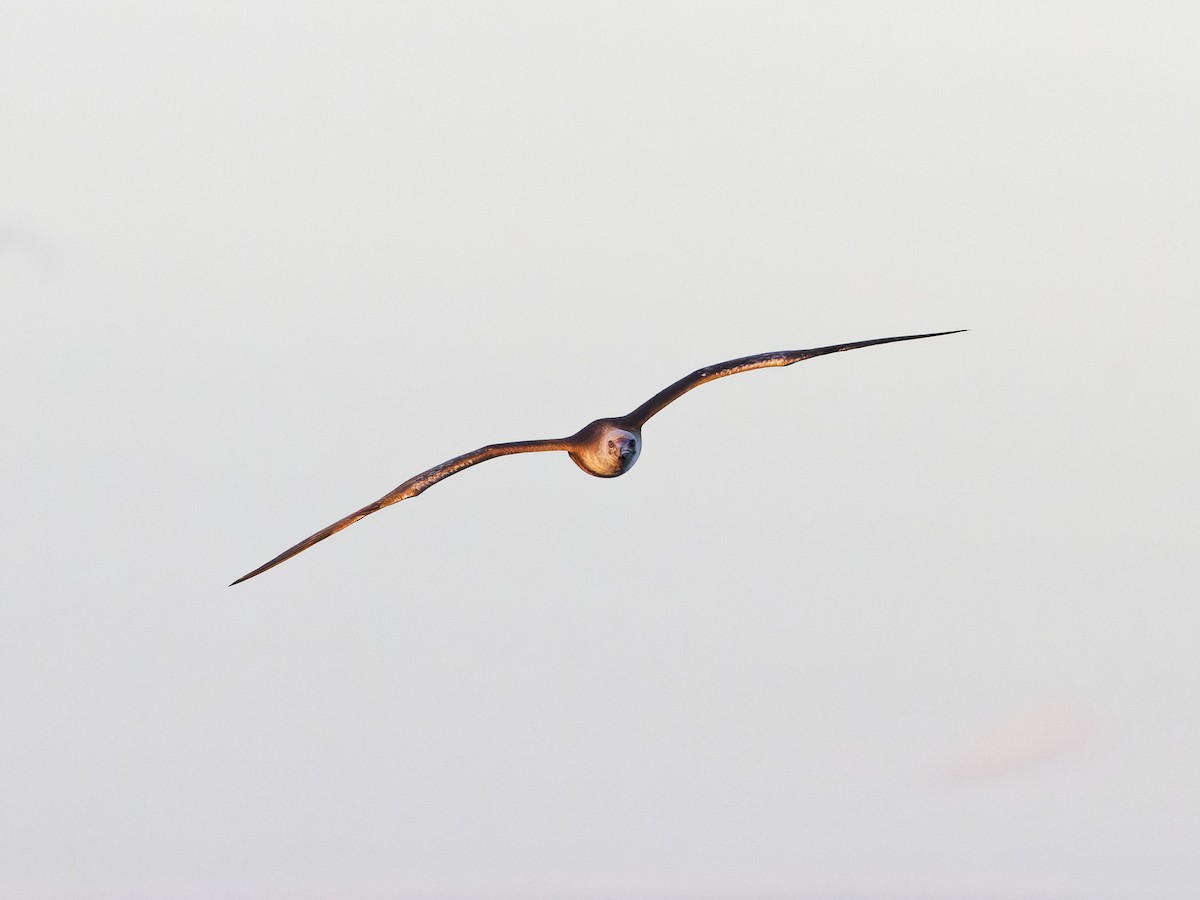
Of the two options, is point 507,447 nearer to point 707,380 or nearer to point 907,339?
point 707,380

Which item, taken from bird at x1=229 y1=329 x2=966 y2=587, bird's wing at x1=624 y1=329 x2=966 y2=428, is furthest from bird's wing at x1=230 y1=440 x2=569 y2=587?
bird's wing at x1=624 y1=329 x2=966 y2=428

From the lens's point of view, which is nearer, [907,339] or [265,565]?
[265,565]

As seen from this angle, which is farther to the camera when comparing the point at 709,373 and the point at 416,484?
the point at 709,373

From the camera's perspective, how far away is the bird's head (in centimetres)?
3484

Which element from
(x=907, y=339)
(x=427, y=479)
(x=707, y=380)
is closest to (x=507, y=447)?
(x=427, y=479)

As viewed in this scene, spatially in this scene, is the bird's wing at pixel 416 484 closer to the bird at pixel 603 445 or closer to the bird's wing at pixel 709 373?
the bird at pixel 603 445

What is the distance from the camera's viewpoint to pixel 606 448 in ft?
114

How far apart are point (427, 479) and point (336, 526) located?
157 centimetres

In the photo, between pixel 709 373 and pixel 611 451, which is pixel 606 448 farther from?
pixel 709 373

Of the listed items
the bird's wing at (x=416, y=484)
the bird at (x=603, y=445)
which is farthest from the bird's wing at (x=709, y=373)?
the bird's wing at (x=416, y=484)

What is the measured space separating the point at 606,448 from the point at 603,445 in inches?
2.9

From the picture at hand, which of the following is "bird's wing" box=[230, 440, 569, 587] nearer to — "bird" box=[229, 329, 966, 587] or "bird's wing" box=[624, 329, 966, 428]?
"bird" box=[229, 329, 966, 587]

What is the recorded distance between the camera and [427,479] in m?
34.1

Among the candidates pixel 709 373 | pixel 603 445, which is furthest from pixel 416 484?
pixel 709 373
